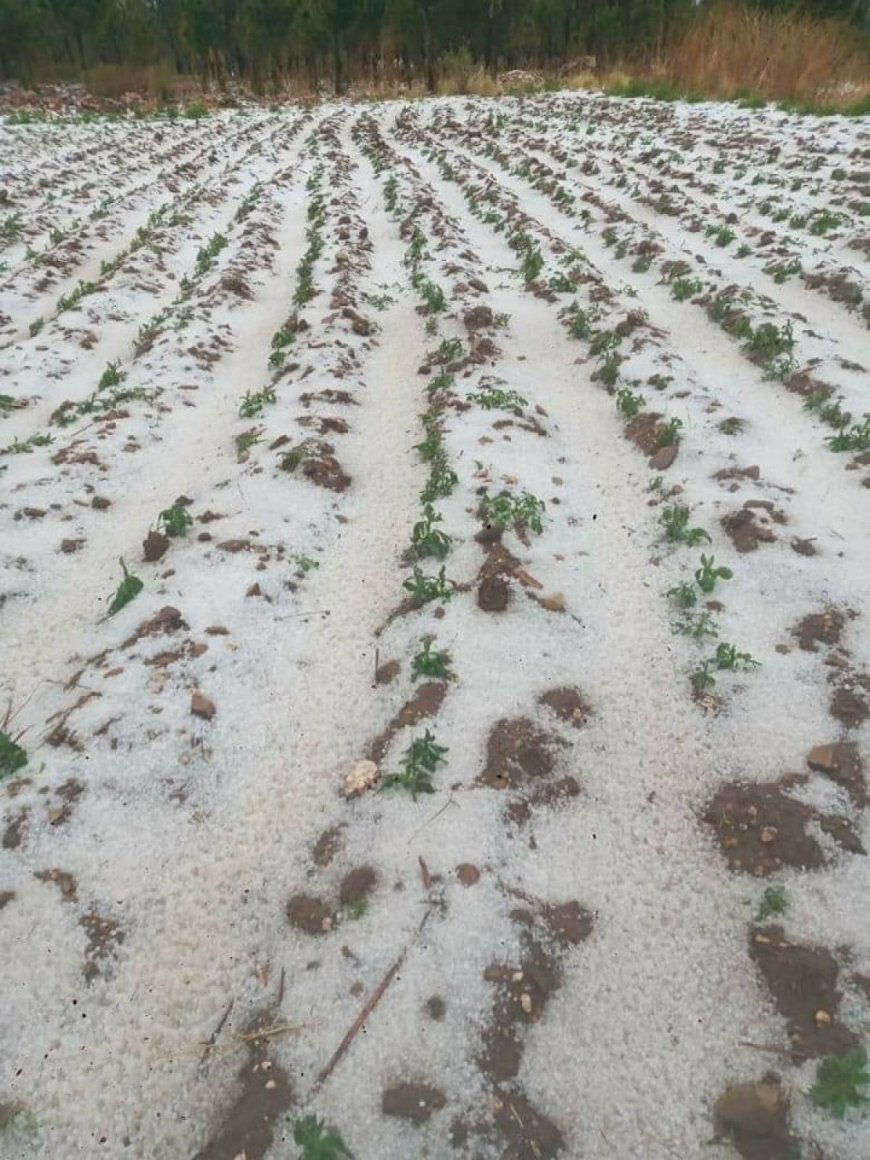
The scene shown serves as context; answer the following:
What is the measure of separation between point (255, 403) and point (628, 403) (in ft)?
11.4

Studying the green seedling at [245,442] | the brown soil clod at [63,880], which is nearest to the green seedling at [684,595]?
the brown soil clod at [63,880]

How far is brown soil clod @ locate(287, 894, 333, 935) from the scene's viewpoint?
3.03 metres

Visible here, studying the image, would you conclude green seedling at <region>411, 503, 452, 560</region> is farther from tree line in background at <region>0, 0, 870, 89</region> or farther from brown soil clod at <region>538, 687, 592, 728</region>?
tree line in background at <region>0, 0, 870, 89</region>

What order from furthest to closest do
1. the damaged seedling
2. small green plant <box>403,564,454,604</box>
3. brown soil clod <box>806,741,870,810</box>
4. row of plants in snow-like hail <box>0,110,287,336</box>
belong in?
1. row of plants in snow-like hail <box>0,110,287,336</box>
2. small green plant <box>403,564,454,604</box>
3. brown soil clod <box>806,741,870,810</box>
4. the damaged seedling

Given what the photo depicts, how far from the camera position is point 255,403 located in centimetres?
695

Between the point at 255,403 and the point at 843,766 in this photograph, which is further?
the point at 255,403

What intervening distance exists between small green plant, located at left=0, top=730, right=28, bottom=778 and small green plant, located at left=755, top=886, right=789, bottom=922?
347 centimetres

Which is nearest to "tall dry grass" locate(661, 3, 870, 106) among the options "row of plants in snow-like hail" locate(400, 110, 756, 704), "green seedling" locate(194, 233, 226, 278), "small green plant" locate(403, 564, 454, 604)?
"row of plants in snow-like hail" locate(400, 110, 756, 704)

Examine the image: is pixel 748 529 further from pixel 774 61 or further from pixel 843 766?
pixel 774 61

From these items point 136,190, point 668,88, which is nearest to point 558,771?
point 136,190

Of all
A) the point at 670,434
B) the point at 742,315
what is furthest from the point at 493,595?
the point at 742,315

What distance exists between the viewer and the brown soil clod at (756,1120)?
2.34m

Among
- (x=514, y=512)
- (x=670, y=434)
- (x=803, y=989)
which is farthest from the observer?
(x=670, y=434)

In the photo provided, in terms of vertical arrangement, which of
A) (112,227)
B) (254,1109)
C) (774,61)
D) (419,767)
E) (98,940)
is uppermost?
(774,61)
